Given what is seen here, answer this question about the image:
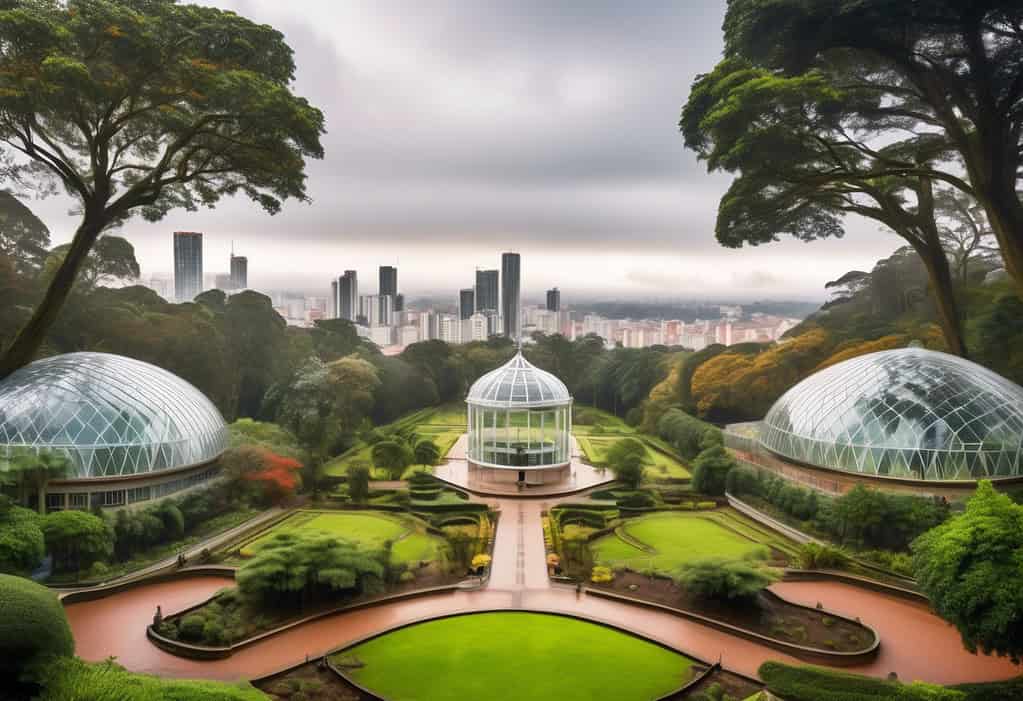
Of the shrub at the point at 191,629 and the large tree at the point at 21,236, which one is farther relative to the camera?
the large tree at the point at 21,236

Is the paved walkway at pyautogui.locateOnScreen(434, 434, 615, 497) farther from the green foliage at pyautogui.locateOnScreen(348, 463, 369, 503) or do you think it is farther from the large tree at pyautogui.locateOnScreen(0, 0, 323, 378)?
the large tree at pyautogui.locateOnScreen(0, 0, 323, 378)

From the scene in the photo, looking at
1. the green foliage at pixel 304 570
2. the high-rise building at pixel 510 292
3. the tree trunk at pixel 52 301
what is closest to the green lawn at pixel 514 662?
the green foliage at pixel 304 570

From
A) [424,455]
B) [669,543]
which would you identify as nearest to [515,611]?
[669,543]

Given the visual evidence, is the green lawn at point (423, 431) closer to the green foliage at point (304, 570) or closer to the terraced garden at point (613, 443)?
the terraced garden at point (613, 443)

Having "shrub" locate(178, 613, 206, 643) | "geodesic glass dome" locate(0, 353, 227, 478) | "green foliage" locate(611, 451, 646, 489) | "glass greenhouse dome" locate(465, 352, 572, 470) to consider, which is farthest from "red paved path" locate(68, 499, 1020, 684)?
"glass greenhouse dome" locate(465, 352, 572, 470)

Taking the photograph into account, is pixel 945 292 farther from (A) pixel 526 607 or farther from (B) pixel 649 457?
(A) pixel 526 607

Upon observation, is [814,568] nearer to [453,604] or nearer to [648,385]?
[453,604]
